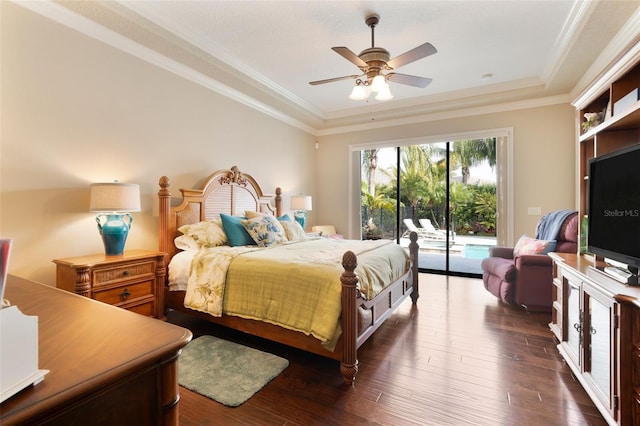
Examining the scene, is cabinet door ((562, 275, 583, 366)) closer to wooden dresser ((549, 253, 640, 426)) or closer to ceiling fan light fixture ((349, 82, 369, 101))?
wooden dresser ((549, 253, 640, 426))

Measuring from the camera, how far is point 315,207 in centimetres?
625

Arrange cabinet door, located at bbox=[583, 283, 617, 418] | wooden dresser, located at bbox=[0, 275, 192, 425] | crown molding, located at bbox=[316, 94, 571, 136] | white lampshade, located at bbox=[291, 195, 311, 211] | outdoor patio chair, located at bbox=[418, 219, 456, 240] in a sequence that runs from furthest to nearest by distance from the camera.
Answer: outdoor patio chair, located at bbox=[418, 219, 456, 240]
white lampshade, located at bbox=[291, 195, 311, 211]
crown molding, located at bbox=[316, 94, 571, 136]
cabinet door, located at bbox=[583, 283, 617, 418]
wooden dresser, located at bbox=[0, 275, 192, 425]

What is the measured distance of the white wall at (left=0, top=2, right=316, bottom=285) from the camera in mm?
2273

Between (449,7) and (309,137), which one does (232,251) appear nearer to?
(449,7)

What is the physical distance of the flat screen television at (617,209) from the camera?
65.7 inches

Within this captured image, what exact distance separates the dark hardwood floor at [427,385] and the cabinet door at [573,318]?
0.58 ft

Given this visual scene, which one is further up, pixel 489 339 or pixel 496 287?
pixel 496 287

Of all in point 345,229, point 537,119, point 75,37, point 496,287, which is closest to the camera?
point 75,37

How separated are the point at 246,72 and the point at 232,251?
226 centimetres

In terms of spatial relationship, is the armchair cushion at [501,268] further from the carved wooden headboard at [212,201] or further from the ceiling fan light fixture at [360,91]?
the carved wooden headboard at [212,201]

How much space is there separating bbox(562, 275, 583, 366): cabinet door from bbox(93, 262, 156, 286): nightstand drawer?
328 cm

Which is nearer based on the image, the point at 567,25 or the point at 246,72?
the point at 567,25

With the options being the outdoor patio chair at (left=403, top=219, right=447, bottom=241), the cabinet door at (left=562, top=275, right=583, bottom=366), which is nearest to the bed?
the cabinet door at (left=562, top=275, right=583, bottom=366)

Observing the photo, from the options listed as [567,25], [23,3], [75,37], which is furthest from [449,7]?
[23,3]
